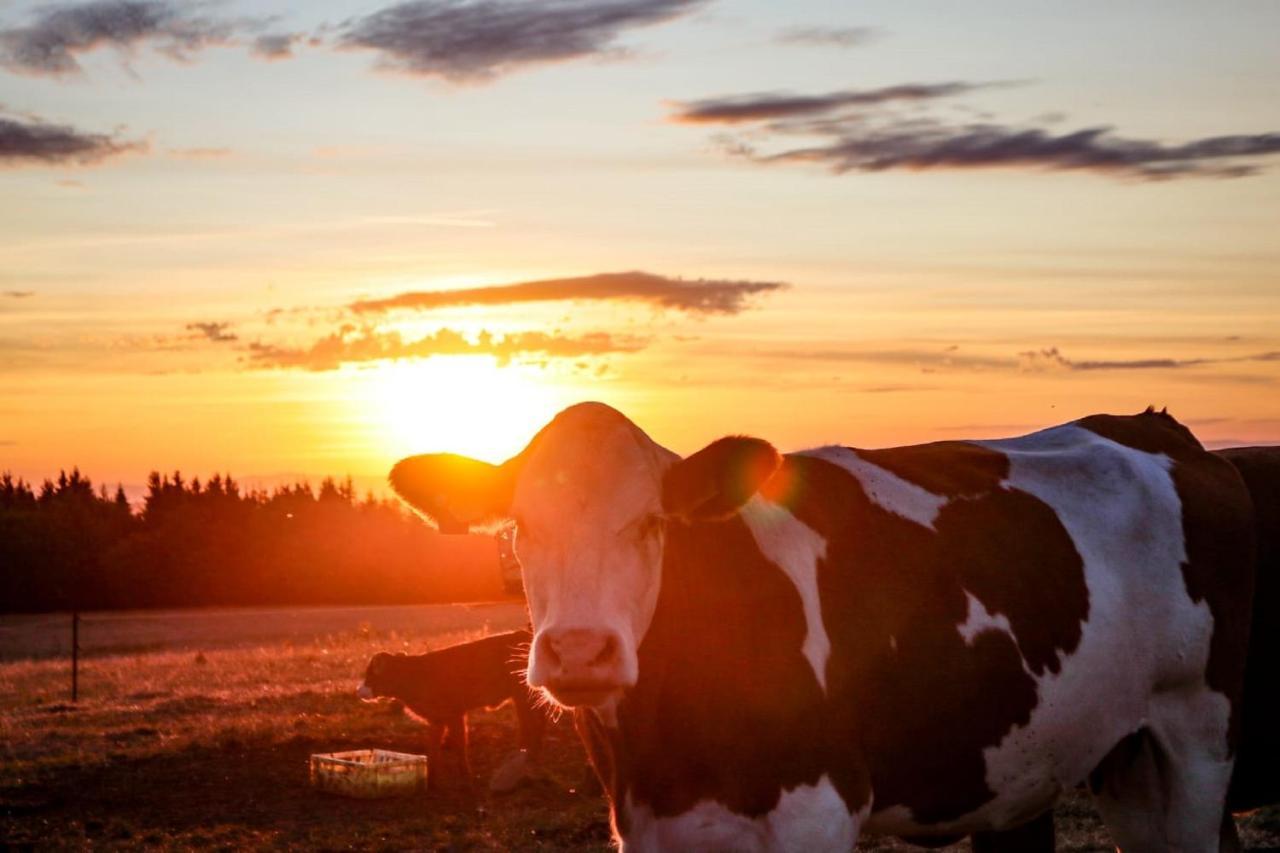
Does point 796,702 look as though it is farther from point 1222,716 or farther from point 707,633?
point 1222,716

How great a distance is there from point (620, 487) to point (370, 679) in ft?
42.9

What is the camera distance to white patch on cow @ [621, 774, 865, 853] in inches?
228

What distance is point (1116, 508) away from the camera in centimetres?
730

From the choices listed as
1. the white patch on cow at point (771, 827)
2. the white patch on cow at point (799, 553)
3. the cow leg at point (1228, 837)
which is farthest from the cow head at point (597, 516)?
the cow leg at point (1228, 837)

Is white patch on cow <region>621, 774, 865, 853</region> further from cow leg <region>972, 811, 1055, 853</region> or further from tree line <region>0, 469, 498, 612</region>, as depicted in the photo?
tree line <region>0, 469, 498, 612</region>

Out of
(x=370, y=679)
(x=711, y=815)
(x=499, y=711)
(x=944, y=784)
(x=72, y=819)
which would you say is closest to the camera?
(x=711, y=815)

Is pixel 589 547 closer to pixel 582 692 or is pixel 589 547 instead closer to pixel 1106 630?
pixel 582 692

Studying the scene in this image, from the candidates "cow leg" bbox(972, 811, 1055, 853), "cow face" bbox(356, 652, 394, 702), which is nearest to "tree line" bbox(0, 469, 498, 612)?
"cow face" bbox(356, 652, 394, 702)

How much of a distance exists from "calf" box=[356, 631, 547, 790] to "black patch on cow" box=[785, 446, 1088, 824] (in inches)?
372

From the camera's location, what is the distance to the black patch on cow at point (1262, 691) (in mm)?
7781

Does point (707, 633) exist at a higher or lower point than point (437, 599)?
higher

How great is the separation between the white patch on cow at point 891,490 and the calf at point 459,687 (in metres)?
9.37

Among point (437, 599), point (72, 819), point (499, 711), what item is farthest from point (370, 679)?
point (437, 599)

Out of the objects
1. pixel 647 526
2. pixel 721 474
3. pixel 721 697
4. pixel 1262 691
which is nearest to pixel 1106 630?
pixel 1262 691
